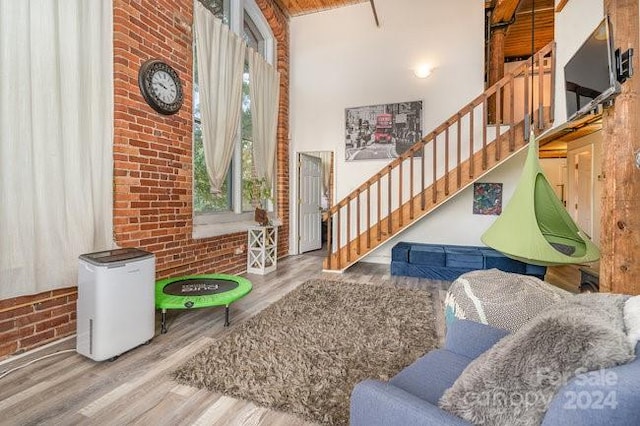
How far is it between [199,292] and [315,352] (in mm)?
1211

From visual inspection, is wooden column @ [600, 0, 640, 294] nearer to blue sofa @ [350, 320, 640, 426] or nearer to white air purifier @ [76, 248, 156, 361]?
blue sofa @ [350, 320, 640, 426]

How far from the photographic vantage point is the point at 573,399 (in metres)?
0.63

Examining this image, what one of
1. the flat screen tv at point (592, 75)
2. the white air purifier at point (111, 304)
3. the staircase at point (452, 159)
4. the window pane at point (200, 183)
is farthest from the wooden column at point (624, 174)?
the window pane at point (200, 183)

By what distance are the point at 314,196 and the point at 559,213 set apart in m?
4.28

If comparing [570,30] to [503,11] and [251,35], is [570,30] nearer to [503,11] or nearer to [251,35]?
[503,11]

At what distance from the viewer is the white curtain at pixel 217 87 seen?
3.48 meters

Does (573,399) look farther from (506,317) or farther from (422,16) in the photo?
Answer: (422,16)

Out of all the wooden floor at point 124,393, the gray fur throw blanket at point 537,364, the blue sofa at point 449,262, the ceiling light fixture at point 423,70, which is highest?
the ceiling light fixture at point 423,70

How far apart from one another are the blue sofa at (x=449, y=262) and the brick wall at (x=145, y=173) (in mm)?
2768

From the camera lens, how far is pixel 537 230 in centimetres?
295

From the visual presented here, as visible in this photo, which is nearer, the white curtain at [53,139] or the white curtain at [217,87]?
the white curtain at [53,139]

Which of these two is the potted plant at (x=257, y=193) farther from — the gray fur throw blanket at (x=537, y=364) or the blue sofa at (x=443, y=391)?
the gray fur throw blanket at (x=537, y=364)

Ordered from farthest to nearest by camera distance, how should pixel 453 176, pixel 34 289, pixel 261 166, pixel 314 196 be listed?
pixel 314 196, pixel 261 166, pixel 453 176, pixel 34 289

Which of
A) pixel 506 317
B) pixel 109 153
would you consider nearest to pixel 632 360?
pixel 506 317
